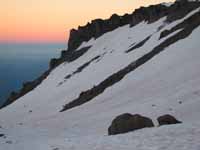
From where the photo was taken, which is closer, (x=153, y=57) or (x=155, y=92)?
(x=155, y=92)

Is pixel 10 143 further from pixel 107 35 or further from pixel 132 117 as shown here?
pixel 107 35

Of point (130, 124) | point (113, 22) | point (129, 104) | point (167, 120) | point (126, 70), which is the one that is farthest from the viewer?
point (113, 22)

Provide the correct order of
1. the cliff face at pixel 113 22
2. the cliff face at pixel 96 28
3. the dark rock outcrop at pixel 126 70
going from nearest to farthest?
the dark rock outcrop at pixel 126 70
the cliff face at pixel 113 22
the cliff face at pixel 96 28

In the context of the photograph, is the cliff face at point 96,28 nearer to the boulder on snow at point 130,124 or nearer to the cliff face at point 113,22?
the cliff face at point 113,22

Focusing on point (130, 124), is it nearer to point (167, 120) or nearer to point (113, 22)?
point (167, 120)

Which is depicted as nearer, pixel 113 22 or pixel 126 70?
pixel 126 70

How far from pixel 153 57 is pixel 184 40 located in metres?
3.60

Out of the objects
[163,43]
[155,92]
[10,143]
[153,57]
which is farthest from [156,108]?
[163,43]

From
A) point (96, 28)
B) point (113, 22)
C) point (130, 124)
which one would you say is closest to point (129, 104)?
point (130, 124)

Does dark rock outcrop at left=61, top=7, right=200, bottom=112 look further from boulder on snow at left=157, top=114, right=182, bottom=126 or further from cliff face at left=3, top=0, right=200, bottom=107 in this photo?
cliff face at left=3, top=0, right=200, bottom=107

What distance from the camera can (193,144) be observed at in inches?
545

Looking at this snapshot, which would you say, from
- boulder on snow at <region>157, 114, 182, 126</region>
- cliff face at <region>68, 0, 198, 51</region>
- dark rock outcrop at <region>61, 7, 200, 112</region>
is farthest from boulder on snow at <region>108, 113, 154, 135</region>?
cliff face at <region>68, 0, 198, 51</region>

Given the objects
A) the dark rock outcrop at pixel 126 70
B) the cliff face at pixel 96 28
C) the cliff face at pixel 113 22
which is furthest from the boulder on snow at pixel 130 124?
the cliff face at pixel 113 22

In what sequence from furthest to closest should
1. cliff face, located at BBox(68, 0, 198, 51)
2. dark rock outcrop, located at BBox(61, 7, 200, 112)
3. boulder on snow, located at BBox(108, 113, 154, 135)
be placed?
1. cliff face, located at BBox(68, 0, 198, 51)
2. dark rock outcrop, located at BBox(61, 7, 200, 112)
3. boulder on snow, located at BBox(108, 113, 154, 135)
